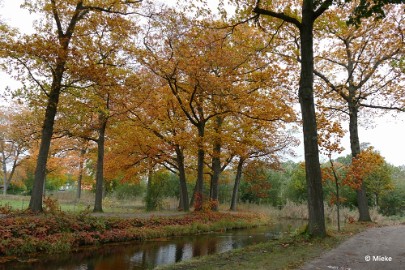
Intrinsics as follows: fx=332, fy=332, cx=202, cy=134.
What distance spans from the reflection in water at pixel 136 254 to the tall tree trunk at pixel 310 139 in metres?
4.08

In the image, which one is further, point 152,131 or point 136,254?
point 152,131

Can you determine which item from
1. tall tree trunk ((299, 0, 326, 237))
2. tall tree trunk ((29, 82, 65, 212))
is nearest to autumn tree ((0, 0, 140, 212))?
tall tree trunk ((29, 82, 65, 212))

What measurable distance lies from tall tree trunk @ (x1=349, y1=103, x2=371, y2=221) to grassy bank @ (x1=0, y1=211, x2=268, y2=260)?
8.85 meters

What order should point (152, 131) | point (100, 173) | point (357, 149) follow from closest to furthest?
point (357, 149) < point (100, 173) < point (152, 131)

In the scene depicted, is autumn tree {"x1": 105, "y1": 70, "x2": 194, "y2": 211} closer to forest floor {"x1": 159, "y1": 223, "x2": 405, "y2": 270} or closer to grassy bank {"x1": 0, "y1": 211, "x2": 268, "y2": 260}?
grassy bank {"x1": 0, "y1": 211, "x2": 268, "y2": 260}

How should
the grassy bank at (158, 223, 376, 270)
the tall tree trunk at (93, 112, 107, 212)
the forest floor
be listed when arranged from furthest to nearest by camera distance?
the tall tree trunk at (93, 112, 107, 212) < the grassy bank at (158, 223, 376, 270) < the forest floor

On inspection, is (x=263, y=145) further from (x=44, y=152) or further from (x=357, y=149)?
(x=44, y=152)

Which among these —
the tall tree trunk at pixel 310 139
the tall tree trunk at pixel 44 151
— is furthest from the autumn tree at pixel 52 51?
the tall tree trunk at pixel 310 139

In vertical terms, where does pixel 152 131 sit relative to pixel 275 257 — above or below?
above

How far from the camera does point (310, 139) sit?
10.7 metres

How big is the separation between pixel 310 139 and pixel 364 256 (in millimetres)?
3931

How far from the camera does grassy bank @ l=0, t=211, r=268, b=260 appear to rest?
1027 centimetres

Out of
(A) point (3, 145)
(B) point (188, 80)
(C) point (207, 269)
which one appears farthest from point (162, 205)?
(A) point (3, 145)

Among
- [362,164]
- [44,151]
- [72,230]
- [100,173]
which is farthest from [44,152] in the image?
[362,164]
